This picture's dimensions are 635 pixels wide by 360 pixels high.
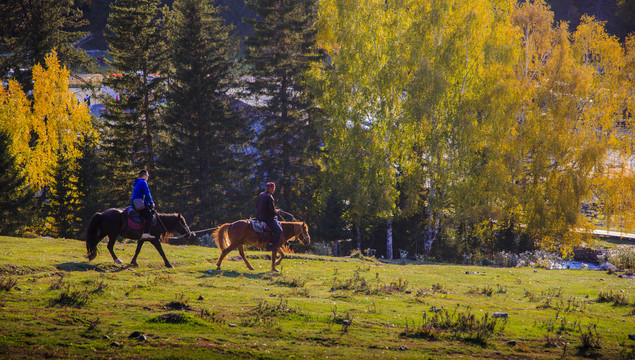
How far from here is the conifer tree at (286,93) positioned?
47.3 m

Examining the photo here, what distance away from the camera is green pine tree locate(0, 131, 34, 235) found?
3853 centimetres

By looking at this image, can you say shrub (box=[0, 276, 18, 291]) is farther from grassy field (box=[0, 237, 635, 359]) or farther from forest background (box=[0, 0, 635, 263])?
forest background (box=[0, 0, 635, 263])

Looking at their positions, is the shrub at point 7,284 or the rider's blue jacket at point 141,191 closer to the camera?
the shrub at point 7,284

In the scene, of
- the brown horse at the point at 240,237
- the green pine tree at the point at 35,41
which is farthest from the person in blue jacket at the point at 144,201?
the green pine tree at the point at 35,41

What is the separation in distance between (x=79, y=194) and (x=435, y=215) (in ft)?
Answer: 94.5

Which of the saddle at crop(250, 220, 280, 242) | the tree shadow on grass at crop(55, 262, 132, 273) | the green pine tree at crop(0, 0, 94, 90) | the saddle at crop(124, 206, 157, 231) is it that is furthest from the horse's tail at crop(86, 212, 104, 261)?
the green pine tree at crop(0, 0, 94, 90)

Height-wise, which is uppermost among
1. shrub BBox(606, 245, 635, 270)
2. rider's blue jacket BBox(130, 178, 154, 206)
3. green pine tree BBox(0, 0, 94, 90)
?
green pine tree BBox(0, 0, 94, 90)

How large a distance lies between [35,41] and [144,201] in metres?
40.4

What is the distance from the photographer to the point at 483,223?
42.8m

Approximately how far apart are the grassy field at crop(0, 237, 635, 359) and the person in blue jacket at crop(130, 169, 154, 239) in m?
1.65

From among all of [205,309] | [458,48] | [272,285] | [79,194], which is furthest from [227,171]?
[205,309]

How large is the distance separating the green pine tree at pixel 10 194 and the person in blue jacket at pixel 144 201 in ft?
79.1

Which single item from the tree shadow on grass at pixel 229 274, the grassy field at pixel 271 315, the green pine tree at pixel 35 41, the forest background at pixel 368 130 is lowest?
the grassy field at pixel 271 315

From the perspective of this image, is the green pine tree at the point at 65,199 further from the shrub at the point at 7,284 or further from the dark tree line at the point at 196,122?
the shrub at the point at 7,284
